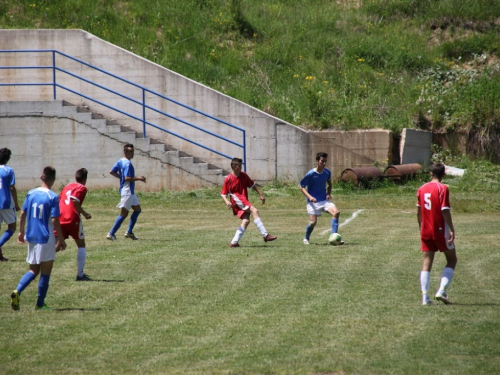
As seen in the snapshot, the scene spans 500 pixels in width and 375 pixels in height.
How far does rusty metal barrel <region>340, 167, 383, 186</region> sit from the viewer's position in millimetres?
25219

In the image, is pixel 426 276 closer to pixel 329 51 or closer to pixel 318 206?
pixel 318 206

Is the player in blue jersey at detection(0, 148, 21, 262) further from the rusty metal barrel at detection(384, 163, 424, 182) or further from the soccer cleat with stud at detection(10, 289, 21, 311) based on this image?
A: the rusty metal barrel at detection(384, 163, 424, 182)

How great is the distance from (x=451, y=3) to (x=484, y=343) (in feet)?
101

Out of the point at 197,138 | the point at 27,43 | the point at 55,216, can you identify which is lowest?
the point at 55,216

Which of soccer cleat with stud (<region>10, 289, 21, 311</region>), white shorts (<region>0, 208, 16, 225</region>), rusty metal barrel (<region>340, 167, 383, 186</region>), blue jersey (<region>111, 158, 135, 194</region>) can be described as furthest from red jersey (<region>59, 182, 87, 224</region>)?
rusty metal barrel (<region>340, 167, 383, 186</region>)

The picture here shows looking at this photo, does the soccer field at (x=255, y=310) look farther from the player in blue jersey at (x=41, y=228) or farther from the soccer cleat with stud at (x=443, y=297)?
the player in blue jersey at (x=41, y=228)

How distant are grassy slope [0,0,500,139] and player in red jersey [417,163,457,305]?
17921mm

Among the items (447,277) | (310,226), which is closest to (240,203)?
(310,226)

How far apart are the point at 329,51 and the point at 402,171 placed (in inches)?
343

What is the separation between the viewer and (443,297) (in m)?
9.45

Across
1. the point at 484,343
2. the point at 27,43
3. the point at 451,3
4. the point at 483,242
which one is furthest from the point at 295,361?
the point at 451,3

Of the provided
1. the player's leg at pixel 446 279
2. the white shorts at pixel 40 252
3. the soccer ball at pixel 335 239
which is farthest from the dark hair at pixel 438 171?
the soccer ball at pixel 335 239

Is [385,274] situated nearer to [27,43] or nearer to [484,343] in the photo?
[484,343]

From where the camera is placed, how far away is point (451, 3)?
1417 inches
